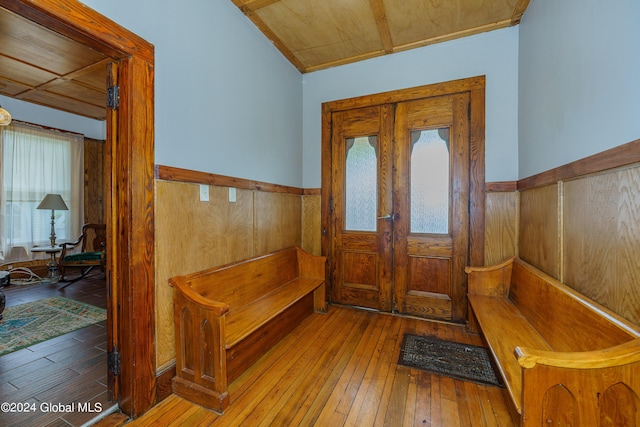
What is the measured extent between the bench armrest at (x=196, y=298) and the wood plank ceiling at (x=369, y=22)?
2.36 m

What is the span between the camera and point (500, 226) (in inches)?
103

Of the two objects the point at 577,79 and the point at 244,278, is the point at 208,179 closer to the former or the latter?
the point at 244,278

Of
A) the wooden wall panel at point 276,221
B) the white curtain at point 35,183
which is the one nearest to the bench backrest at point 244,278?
the wooden wall panel at point 276,221

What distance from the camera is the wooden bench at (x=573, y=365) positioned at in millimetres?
928

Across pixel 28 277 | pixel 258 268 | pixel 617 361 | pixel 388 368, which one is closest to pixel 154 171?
pixel 258 268

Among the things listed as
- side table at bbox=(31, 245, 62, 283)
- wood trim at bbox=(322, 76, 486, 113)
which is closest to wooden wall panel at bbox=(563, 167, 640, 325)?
wood trim at bbox=(322, 76, 486, 113)

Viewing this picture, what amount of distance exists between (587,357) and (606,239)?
25.4 inches

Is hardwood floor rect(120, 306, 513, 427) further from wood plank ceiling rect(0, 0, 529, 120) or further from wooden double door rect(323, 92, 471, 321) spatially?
wood plank ceiling rect(0, 0, 529, 120)

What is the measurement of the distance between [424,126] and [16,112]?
20.6 ft

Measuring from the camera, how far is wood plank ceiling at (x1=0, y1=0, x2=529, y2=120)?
233 centimetres

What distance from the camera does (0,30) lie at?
2250 millimetres

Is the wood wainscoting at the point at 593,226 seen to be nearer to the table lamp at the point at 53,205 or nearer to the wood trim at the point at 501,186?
the wood trim at the point at 501,186

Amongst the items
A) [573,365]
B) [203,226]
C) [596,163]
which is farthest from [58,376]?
[596,163]

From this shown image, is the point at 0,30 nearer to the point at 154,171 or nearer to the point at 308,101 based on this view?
the point at 154,171
